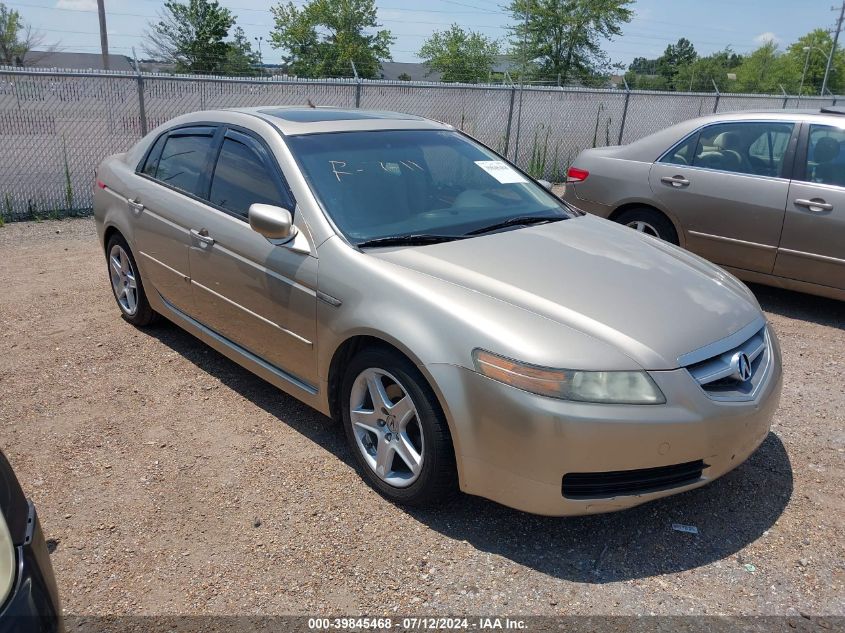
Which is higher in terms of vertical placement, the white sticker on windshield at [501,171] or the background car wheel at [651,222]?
the white sticker on windshield at [501,171]

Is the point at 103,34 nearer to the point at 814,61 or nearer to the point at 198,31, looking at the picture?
the point at 198,31

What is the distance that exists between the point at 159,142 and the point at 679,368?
148 inches

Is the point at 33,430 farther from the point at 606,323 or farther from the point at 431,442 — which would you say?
the point at 606,323

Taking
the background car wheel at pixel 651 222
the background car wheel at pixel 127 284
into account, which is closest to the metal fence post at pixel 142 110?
the background car wheel at pixel 127 284

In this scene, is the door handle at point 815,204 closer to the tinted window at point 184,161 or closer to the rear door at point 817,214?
the rear door at point 817,214

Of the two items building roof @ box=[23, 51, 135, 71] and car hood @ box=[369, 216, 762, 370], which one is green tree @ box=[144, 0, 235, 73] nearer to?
building roof @ box=[23, 51, 135, 71]

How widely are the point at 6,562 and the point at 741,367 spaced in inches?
103

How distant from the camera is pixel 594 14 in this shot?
44688mm

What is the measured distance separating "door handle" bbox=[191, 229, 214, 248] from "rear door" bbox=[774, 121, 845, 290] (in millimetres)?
4348

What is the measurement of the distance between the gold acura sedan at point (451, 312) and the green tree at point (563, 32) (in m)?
42.4

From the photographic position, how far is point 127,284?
5.18 meters

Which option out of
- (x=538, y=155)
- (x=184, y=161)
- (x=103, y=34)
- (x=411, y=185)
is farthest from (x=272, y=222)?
(x=103, y=34)

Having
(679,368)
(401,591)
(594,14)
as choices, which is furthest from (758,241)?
(594,14)

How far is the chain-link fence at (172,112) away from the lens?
8727 millimetres
